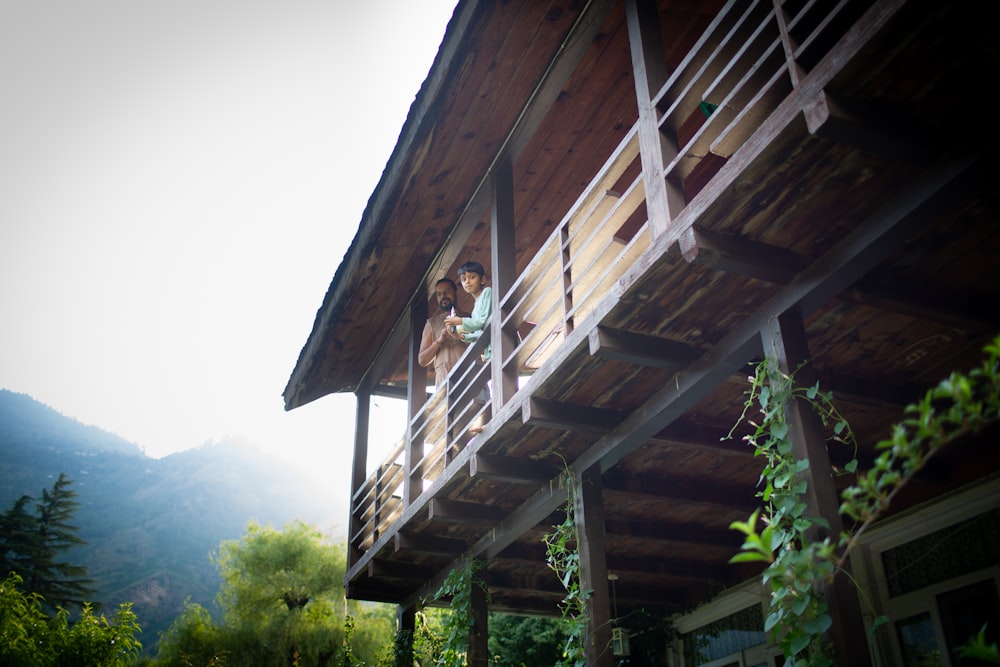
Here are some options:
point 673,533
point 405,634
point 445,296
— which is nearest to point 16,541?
point 405,634

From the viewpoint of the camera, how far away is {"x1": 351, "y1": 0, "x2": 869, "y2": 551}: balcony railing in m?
3.95

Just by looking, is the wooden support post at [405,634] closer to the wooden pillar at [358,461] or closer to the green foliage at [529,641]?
the wooden pillar at [358,461]

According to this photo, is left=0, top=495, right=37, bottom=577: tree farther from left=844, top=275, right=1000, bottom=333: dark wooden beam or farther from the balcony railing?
left=844, top=275, right=1000, bottom=333: dark wooden beam

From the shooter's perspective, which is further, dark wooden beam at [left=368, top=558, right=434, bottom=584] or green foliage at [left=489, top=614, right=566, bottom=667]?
green foliage at [left=489, top=614, right=566, bottom=667]

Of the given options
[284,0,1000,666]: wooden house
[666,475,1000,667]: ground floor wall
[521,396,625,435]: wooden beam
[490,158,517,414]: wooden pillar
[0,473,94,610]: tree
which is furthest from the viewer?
[0,473,94,610]: tree

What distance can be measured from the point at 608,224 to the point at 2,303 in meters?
69.6

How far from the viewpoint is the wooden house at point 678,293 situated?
3691 millimetres

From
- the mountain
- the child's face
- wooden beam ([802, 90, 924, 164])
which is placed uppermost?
the mountain

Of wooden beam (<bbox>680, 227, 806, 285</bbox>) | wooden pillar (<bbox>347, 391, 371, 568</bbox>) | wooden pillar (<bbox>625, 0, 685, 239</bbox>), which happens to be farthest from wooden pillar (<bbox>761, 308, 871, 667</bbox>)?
wooden pillar (<bbox>347, 391, 371, 568</bbox>)

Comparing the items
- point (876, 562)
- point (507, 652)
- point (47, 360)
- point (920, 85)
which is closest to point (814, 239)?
point (920, 85)

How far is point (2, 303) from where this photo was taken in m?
63.8

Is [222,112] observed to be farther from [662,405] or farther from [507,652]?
[662,405]

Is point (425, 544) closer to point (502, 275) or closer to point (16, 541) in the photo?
point (502, 275)

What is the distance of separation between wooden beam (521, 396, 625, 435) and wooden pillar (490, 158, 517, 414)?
572 millimetres
